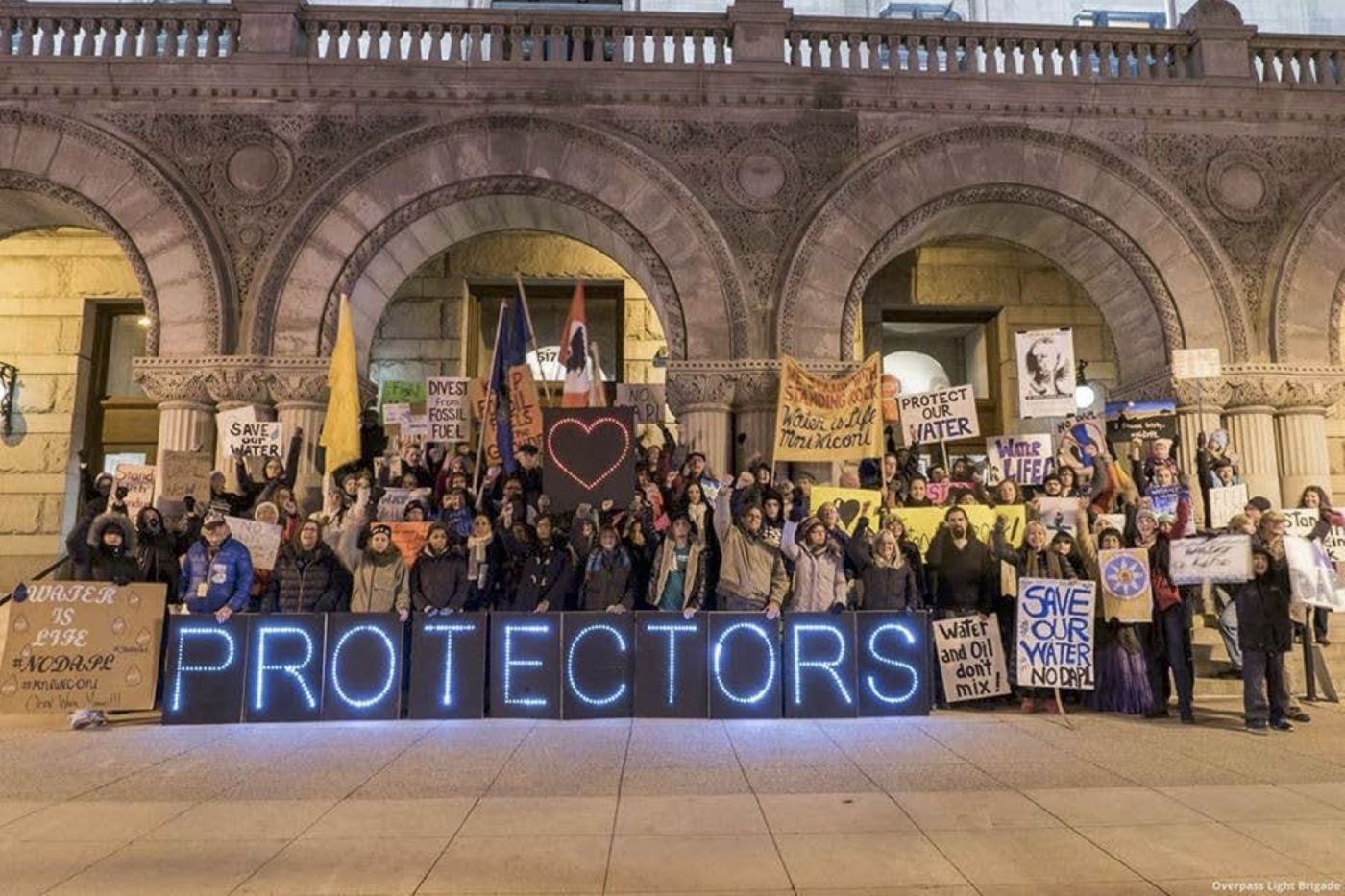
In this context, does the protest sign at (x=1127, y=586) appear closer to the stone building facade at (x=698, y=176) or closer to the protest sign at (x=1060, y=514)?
the protest sign at (x=1060, y=514)

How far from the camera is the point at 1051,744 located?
22.5ft

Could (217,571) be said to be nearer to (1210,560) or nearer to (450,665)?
(450,665)

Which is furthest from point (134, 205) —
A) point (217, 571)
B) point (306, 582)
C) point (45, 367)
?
point (306, 582)

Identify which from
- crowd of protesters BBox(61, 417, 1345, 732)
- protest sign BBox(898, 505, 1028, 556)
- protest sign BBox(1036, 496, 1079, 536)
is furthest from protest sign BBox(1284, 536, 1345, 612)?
protest sign BBox(898, 505, 1028, 556)

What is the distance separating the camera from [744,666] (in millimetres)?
7938

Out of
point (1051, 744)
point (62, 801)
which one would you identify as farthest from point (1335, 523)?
point (62, 801)

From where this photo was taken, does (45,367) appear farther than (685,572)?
Yes

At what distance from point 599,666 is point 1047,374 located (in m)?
7.51

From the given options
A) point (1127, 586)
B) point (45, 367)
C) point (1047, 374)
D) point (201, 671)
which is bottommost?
point (201, 671)

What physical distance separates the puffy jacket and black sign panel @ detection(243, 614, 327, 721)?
1.85 feet

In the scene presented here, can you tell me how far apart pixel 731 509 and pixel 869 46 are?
8024 millimetres

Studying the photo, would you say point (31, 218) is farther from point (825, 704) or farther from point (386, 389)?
point (825, 704)

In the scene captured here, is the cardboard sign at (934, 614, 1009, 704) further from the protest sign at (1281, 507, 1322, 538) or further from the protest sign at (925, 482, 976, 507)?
the protest sign at (1281, 507, 1322, 538)

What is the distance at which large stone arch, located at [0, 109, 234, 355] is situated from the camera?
39.1 ft
